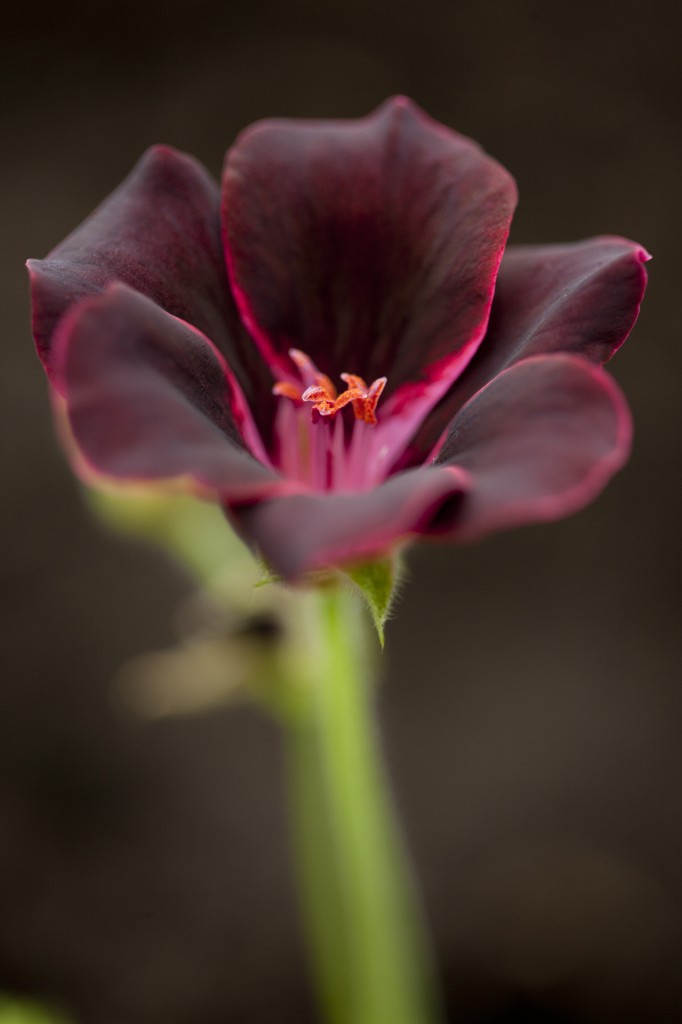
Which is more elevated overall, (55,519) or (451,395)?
(451,395)

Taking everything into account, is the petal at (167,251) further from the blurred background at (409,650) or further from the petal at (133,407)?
the blurred background at (409,650)

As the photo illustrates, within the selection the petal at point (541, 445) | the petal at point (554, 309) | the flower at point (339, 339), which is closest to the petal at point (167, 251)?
the flower at point (339, 339)

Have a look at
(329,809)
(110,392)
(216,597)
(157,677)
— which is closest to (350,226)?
(110,392)

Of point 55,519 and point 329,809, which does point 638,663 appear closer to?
point 329,809

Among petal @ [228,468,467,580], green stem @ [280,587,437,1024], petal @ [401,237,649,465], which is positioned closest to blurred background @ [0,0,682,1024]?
green stem @ [280,587,437,1024]

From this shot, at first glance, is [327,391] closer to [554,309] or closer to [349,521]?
[554,309]

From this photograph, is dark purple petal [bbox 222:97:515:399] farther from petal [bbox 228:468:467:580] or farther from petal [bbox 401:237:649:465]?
petal [bbox 228:468:467:580]

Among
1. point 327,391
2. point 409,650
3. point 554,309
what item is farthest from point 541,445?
point 409,650
